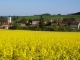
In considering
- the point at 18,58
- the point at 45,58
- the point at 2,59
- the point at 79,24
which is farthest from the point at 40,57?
the point at 79,24

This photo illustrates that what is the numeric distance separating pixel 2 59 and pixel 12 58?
2.54ft

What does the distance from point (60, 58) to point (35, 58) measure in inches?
38.8

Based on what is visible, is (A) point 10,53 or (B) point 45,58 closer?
(B) point 45,58

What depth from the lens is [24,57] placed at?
864 cm

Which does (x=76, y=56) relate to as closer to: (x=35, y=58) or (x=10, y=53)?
(x=35, y=58)

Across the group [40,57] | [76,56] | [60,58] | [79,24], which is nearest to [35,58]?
[40,57]

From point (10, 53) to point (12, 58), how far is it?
1.98 ft

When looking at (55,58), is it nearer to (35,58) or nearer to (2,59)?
(35,58)

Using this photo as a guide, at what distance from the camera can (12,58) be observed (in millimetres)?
9352

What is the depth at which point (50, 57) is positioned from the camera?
9031 mm

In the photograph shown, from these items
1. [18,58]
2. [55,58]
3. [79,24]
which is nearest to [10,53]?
[18,58]

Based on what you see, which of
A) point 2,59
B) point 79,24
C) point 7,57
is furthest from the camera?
point 79,24

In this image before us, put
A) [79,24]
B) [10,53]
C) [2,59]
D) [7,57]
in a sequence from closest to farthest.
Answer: [2,59], [7,57], [10,53], [79,24]

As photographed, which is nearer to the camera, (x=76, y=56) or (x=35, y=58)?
(x=35, y=58)
